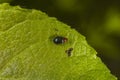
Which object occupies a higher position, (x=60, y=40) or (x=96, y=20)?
(x=60, y=40)

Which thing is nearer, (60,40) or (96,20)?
(60,40)

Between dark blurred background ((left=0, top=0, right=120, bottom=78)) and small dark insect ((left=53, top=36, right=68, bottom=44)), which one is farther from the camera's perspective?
dark blurred background ((left=0, top=0, right=120, bottom=78))

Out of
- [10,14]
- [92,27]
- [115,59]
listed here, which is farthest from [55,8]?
[10,14]

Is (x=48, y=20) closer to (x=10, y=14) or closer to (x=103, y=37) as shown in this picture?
(x=10, y=14)

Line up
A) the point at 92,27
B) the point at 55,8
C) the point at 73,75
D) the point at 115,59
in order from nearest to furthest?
the point at 73,75
the point at 55,8
the point at 92,27
the point at 115,59

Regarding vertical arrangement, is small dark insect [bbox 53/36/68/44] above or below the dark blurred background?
above

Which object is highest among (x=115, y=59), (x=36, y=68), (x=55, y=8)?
(x=36, y=68)

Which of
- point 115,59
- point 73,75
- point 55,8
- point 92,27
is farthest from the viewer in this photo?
point 115,59

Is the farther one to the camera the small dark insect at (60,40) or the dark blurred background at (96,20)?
the dark blurred background at (96,20)
